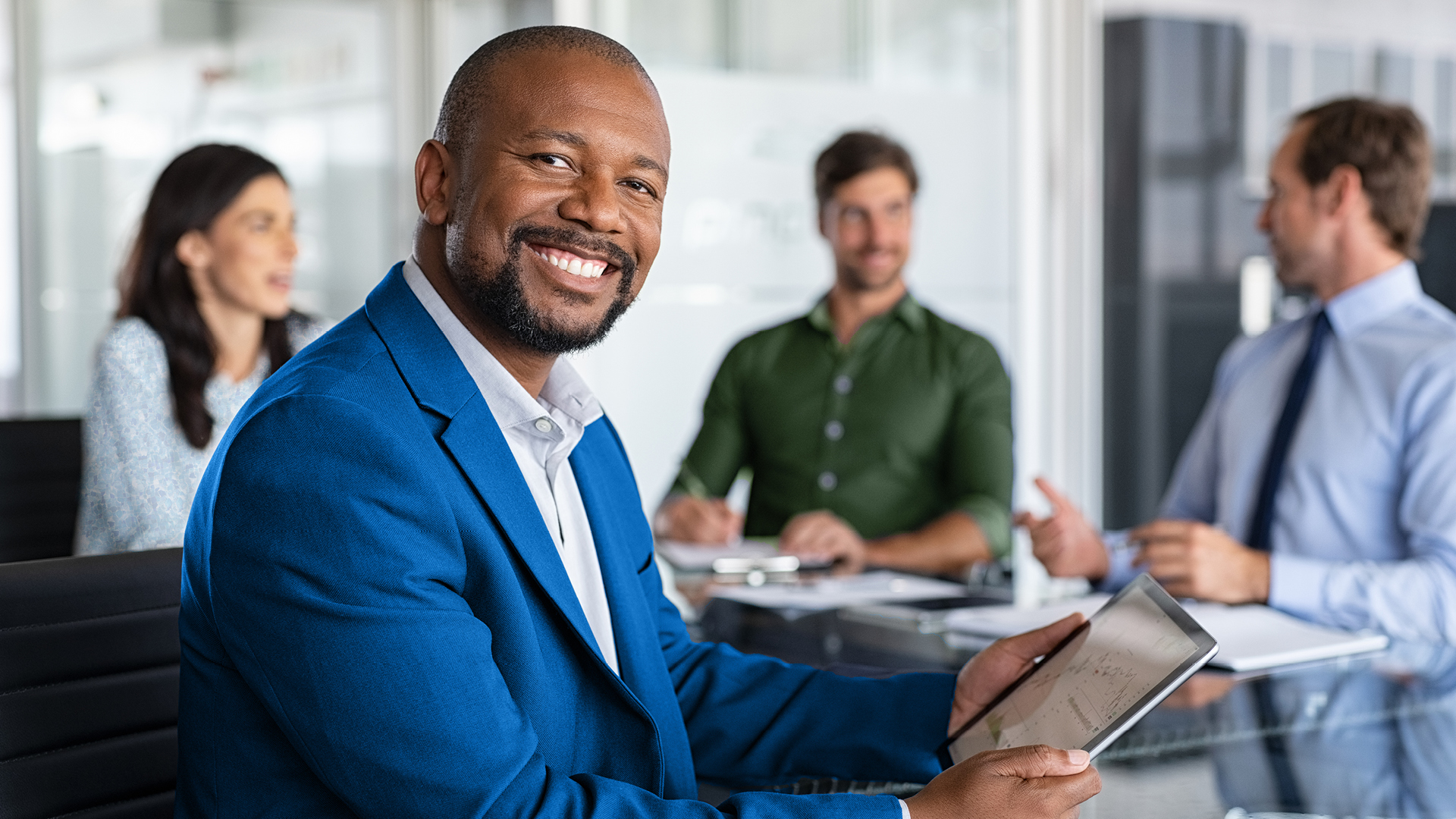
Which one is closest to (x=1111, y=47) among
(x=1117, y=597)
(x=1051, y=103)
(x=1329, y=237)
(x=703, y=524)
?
(x=1051, y=103)

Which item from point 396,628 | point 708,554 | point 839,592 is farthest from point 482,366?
point 708,554

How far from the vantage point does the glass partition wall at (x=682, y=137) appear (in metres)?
4.17

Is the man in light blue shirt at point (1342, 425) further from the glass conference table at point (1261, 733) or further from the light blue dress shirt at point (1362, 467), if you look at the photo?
the glass conference table at point (1261, 733)

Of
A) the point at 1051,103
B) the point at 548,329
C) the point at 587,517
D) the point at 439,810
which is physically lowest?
the point at 439,810

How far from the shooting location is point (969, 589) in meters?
2.41

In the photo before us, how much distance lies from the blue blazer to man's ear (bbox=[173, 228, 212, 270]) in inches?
83.9

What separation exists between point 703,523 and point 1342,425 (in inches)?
46.2

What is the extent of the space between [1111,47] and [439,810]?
12.6 ft

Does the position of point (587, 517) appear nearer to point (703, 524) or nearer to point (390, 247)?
point (703, 524)

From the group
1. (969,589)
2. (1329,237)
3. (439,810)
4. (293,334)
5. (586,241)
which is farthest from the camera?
(293,334)

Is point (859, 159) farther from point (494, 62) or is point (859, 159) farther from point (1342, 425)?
point (494, 62)

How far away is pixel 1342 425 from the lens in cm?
255

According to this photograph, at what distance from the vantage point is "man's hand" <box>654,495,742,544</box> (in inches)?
106

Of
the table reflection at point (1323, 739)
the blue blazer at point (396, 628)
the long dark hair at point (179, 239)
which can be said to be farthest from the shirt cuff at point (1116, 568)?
the long dark hair at point (179, 239)
